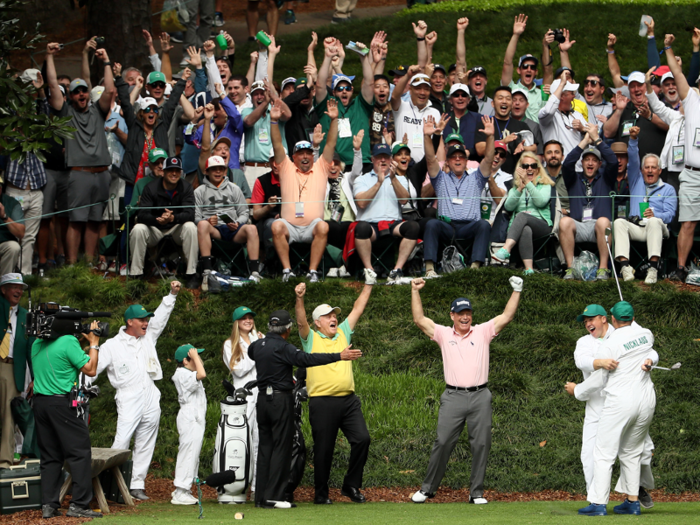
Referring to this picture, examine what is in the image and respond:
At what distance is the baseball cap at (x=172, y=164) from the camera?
14672 mm

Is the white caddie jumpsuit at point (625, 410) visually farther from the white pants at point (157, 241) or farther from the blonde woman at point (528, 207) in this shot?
the white pants at point (157, 241)

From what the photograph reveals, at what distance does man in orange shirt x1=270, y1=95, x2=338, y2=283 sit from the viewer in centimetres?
1450

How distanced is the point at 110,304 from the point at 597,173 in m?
6.80

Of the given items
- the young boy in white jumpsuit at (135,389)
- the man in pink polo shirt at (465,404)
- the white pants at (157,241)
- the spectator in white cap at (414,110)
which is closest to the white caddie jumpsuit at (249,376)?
the young boy in white jumpsuit at (135,389)

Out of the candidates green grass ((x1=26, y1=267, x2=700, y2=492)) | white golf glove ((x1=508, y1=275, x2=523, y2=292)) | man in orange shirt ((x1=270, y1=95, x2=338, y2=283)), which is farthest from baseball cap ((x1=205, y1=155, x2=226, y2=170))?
white golf glove ((x1=508, y1=275, x2=523, y2=292))

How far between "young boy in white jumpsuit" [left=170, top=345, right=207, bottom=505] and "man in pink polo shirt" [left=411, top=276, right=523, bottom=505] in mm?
2288

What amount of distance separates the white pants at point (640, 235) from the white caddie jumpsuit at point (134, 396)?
654 centimetres

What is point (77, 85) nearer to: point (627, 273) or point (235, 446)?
point (235, 446)

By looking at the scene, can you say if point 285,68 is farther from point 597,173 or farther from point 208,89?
point 597,173

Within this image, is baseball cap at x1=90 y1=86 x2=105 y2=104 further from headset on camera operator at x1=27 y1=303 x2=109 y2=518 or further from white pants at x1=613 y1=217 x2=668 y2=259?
white pants at x1=613 y1=217 x2=668 y2=259

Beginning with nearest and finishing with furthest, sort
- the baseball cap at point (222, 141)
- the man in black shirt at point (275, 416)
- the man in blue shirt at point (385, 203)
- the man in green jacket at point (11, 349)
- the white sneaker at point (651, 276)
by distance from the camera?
the man in black shirt at point (275, 416) < the man in green jacket at point (11, 349) < the white sneaker at point (651, 276) < the man in blue shirt at point (385, 203) < the baseball cap at point (222, 141)

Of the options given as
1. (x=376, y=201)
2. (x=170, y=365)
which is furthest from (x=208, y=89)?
(x=170, y=365)

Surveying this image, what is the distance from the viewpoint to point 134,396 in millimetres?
11406

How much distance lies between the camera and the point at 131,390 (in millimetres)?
11422
